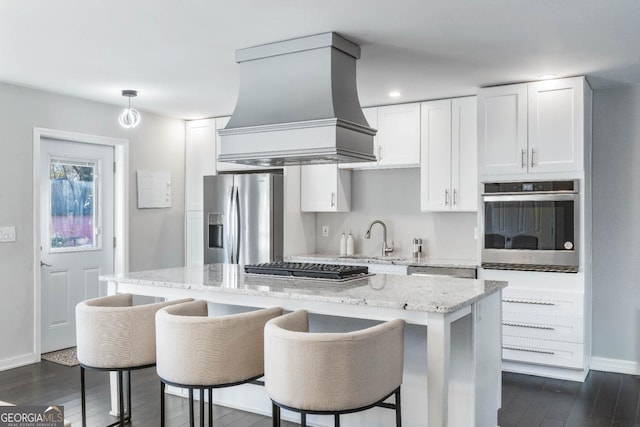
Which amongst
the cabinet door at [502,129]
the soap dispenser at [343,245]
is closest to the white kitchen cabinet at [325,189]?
the soap dispenser at [343,245]

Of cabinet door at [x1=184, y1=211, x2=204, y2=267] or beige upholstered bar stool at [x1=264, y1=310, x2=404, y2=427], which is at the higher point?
cabinet door at [x1=184, y1=211, x2=204, y2=267]

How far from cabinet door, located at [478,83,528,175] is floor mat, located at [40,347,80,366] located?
12.3ft

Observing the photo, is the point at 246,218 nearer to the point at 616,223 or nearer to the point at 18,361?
the point at 18,361

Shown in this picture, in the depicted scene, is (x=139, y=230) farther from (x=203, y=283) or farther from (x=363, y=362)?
(x=363, y=362)

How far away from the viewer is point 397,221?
5465 mm

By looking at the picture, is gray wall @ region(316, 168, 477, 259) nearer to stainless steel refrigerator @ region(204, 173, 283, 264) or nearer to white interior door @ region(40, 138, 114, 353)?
stainless steel refrigerator @ region(204, 173, 283, 264)

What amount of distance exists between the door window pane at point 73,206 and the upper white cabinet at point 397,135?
2.66 metres

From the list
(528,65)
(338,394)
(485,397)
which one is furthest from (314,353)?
(528,65)

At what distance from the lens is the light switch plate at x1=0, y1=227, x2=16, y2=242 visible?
4379 mm

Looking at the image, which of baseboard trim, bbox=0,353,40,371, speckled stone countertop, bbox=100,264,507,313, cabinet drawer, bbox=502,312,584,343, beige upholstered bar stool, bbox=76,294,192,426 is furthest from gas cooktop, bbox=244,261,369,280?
baseboard trim, bbox=0,353,40,371

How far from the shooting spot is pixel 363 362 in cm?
212

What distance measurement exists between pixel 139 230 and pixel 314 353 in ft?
13.0

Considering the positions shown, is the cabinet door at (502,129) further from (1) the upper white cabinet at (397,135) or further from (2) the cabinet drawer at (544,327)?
(2) the cabinet drawer at (544,327)

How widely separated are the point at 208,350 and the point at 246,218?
3009mm
